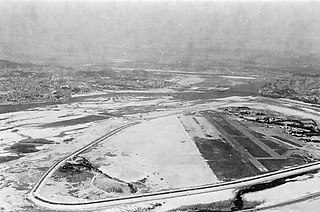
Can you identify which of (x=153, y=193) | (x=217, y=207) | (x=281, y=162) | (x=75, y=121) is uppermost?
(x=75, y=121)

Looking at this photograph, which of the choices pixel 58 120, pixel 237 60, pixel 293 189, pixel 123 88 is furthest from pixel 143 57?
pixel 293 189

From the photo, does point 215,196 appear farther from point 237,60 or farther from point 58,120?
point 237,60

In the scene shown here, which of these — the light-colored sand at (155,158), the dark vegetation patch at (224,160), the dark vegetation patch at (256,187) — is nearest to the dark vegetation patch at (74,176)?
the light-colored sand at (155,158)

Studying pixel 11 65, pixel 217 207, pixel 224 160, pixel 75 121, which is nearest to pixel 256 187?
pixel 217 207

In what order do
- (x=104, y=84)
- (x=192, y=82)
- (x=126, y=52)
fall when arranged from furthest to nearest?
1. (x=126, y=52)
2. (x=192, y=82)
3. (x=104, y=84)

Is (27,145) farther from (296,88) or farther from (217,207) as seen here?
(296,88)

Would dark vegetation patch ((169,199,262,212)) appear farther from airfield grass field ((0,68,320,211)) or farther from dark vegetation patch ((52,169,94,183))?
dark vegetation patch ((52,169,94,183))
